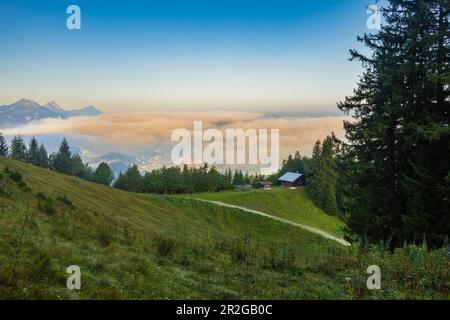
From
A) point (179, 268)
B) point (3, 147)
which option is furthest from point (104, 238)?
point (3, 147)

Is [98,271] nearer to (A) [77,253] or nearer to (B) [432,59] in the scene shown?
(A) [77,253]

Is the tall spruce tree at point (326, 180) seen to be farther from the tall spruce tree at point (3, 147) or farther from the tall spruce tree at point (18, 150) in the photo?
the tall spruce tree at point (3, 147)

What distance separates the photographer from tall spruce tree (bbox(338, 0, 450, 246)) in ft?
55.7

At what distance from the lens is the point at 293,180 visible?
104875 mm

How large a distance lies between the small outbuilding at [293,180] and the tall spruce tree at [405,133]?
8291cm

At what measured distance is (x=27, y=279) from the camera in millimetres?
6648

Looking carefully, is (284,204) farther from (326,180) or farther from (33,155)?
(33,155)

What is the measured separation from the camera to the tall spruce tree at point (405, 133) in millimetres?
16969

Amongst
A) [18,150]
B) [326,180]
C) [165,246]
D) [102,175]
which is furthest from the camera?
[102,175]

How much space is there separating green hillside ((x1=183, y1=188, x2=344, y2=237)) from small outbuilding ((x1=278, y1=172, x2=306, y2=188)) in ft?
46.7

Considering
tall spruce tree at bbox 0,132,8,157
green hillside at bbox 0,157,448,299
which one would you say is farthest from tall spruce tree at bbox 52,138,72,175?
green hillside at bbox 0,157,448,299

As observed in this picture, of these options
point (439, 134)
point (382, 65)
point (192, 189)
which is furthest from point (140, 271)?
point (192, 189)

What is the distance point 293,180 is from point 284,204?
80.0 feet

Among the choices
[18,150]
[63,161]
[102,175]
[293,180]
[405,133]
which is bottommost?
[293,180]
